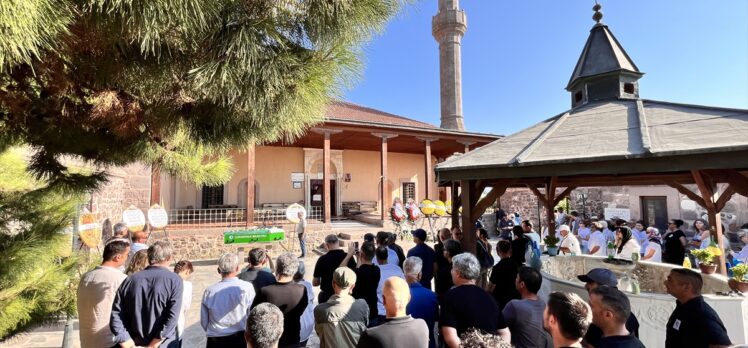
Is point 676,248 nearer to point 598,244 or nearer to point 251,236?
point 598,244

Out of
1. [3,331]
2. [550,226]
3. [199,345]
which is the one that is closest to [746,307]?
[550,226]

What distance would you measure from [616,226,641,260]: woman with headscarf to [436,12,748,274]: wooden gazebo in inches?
38.2

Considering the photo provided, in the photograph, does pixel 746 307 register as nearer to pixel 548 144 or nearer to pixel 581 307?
pixel 548 144

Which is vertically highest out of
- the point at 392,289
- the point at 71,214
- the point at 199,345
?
the point at 71,214

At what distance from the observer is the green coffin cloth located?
381 inches

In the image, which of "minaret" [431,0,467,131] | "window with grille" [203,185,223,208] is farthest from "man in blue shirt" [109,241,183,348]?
"minaret" [431,0,467,131]

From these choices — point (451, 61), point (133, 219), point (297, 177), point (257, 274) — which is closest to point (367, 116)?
point (297, 177)

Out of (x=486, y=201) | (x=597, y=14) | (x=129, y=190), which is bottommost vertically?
(x=486, y=201)

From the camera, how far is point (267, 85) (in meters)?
1.77

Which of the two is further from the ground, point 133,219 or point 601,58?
point 601,58

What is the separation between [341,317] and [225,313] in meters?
1.01

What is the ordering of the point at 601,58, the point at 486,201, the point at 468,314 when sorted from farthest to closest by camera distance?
the point at 601,58 → the point at 486,201 → the point at 468,314

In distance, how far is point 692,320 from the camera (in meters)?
2.09

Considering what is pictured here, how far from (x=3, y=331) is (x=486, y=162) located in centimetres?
479
